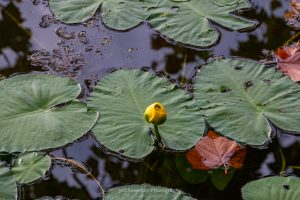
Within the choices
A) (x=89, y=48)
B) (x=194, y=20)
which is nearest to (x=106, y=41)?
(x=89, y=48)

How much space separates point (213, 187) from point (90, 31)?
771 millimetres

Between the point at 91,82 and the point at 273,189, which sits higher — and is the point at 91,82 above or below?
above

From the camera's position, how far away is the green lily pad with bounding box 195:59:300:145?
5.16 ft

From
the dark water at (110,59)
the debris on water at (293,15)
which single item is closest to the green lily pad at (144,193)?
the dark water at (110,59)

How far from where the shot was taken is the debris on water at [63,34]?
74.7 inches

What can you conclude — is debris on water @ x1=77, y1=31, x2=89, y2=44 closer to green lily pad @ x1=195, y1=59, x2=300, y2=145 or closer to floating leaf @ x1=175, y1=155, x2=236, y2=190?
green lily pad @ x1=195, y1=59, x2=300, y2=145

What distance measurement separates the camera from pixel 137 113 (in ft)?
5.13

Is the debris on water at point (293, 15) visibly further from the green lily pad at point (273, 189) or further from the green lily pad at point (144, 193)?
the green lily pad at point (144, 193)

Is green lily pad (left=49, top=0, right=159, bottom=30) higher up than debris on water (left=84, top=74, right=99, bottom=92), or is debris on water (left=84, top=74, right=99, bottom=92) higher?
green lily pad (left=49, top=0, right=159, bottom=30)

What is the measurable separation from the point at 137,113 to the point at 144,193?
277mm

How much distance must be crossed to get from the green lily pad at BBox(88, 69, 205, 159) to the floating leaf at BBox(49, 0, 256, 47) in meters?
0.27

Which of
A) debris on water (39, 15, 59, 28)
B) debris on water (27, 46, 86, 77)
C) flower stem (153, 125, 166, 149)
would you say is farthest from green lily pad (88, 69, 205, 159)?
debris on water (39, 15, 59, 28)

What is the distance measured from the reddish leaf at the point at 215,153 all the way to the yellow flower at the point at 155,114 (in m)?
0.14

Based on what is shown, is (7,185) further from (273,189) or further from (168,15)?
(168,15)
